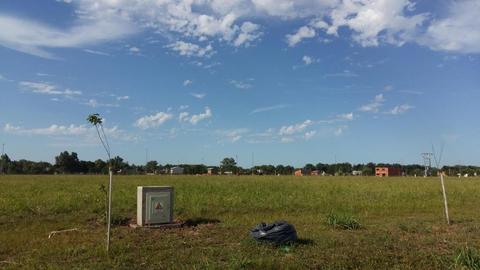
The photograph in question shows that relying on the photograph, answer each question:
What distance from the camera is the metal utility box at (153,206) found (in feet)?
41.5

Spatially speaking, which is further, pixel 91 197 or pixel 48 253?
pixel 91 197

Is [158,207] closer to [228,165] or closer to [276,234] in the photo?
[276,234]

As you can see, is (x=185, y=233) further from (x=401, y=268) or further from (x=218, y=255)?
(x=401, y=268)

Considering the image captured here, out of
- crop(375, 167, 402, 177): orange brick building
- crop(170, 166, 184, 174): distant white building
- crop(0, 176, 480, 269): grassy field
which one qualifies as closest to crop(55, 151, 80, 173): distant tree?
crop(170, 166, 184, 174): distant white building

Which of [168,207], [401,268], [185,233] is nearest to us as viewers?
→ [401,268]

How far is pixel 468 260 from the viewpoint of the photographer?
7.38 metres

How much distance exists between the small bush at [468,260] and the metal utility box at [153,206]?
7.70m

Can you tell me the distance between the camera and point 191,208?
1817cm

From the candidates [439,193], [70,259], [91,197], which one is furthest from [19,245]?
[439,193]

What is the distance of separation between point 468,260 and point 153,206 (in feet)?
26.1

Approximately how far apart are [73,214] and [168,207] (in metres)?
5.39

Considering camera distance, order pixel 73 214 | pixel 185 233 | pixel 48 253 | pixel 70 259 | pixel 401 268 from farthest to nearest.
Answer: pixel 73 214, pixel 185 233, pixel 48 253, pixel 70 259, pixel 401 268

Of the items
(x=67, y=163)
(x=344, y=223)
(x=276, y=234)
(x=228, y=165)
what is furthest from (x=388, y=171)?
(x=276, y=234)

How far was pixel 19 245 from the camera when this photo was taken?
10352mm
